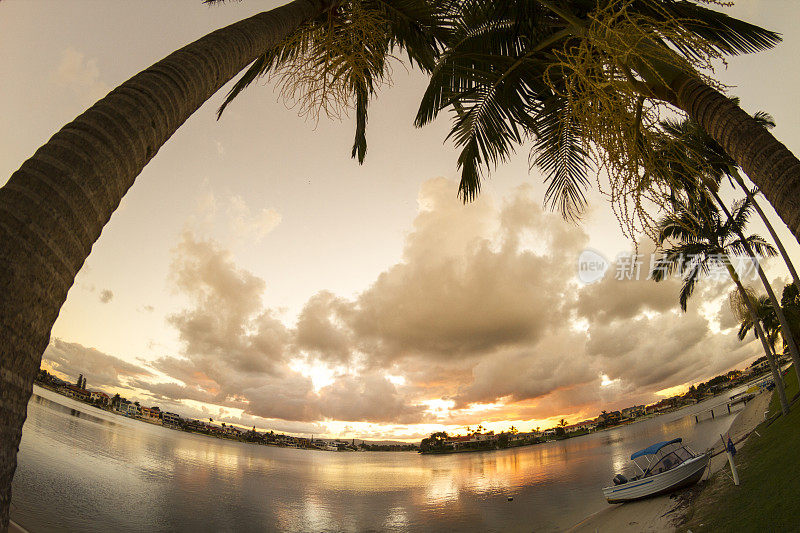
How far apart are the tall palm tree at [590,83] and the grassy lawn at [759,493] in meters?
7.40

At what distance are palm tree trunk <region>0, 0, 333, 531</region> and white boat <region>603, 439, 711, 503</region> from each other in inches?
709

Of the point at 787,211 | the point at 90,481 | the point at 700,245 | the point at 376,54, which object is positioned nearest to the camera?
the point at 787,211

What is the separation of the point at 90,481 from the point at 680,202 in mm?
29666

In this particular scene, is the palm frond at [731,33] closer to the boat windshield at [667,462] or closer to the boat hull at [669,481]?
the boat hull at [669,481]

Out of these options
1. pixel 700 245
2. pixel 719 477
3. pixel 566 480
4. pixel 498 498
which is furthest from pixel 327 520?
pixel 700 245

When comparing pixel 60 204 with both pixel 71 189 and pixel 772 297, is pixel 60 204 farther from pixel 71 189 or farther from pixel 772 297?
pixel 772 297

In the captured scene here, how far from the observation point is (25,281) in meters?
1.19

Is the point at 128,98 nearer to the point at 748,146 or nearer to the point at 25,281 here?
the point at 25,281

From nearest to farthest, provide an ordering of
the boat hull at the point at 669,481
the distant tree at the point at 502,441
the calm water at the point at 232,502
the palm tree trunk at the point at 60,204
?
the palm tree trunk at the point at 60,204 < the boat hull at the point at 669,481 < the calm water at the point at 232,502 < the distant tree at the point at 502,441

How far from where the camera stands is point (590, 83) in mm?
2623

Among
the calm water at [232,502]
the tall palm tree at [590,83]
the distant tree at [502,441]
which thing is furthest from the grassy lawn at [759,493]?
the distant tree at [502,441]

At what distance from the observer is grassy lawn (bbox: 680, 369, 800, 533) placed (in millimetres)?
7238

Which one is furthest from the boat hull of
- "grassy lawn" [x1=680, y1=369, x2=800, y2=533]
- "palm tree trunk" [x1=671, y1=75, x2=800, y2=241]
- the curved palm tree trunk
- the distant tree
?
the distant tree

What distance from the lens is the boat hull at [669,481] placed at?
46.2 ft
